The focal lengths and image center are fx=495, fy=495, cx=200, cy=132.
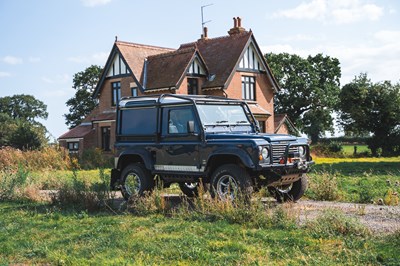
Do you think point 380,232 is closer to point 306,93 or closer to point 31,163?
point 31,163

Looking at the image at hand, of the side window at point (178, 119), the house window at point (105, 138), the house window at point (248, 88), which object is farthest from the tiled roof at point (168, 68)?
the side window at point (178, 119)

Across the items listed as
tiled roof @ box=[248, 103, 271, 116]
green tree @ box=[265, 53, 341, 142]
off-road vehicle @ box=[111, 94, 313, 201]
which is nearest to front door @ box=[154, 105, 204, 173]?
off-road vehicle @ box=[111, 94, 313, 201]

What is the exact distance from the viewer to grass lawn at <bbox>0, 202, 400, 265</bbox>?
6.24 m

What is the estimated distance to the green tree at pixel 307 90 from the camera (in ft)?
185

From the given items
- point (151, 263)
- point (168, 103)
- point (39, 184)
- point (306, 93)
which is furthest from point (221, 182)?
point (306, 93)

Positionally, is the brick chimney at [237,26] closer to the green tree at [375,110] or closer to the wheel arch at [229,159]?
the green tree at [375,110]

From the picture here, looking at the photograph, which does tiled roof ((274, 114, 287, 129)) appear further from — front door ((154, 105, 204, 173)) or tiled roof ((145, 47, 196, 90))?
front door ((154, 105, 204, 173))

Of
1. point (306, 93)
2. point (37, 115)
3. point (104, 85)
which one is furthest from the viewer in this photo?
point (37, 115)

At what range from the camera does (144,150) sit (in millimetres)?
11719

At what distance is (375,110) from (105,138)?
2378 centimetres

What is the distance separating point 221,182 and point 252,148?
39.0 inches

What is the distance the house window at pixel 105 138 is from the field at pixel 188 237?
26.3m

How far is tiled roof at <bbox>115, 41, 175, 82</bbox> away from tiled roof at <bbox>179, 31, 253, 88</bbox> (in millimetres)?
3977

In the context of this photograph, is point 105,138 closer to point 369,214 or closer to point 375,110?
point 375,110
